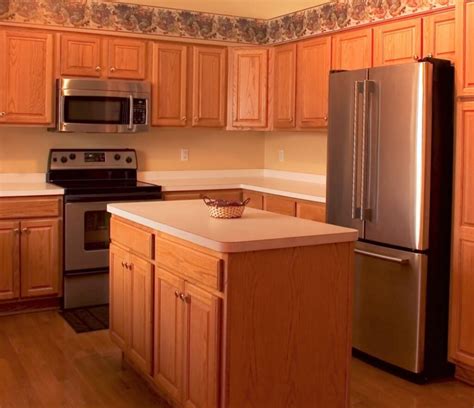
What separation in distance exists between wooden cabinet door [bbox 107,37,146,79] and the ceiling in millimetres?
377

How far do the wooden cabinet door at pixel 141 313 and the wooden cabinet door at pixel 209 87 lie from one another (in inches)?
97.5

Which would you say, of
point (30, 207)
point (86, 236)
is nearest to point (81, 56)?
point (30, 207)

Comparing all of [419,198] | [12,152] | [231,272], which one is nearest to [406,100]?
[419,198]

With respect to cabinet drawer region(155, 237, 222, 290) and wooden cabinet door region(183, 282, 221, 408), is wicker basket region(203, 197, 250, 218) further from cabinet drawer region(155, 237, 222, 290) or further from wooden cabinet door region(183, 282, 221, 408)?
wooden cabinet door region(183, 282, 221, 408)

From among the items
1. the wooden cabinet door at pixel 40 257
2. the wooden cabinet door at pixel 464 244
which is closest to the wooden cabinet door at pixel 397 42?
the wooden cabinet door at pixel 464 244

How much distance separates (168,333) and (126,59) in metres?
2.90

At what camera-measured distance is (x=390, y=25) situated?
429 centimetres

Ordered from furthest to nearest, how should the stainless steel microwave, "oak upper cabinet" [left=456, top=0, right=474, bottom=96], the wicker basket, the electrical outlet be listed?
the electrical outlet, the stainless steel microwave, "oak upper cabinet" [left=456, top=0, right=474, bottom=96], the wicker basket

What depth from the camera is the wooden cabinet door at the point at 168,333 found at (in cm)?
280

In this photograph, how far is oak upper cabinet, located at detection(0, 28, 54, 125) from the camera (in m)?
4.73

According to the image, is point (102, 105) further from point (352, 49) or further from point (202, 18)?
point (352, 49)

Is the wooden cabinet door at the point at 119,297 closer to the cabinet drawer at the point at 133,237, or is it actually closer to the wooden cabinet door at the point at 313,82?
the cabinet drawer at the point at 133,237

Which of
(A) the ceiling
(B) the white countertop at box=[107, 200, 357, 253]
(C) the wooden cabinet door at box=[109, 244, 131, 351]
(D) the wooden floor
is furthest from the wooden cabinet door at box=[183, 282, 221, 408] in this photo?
(A) the ceiling

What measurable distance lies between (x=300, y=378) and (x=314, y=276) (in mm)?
416
